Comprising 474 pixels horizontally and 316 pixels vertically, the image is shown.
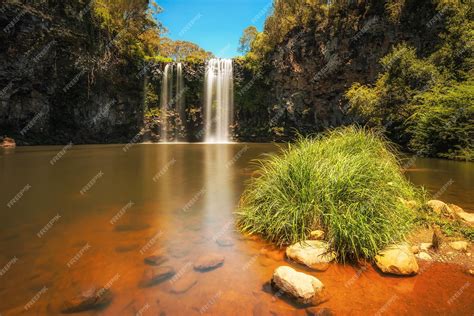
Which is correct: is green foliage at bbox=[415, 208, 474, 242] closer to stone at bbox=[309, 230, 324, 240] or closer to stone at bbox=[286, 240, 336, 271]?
stone at bbox=[309, 230, 324, 240]

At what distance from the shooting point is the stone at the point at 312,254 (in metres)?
3.51

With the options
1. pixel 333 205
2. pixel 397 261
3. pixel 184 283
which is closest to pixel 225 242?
pixel 184 283

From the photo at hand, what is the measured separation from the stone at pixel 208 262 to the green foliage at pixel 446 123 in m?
13.7

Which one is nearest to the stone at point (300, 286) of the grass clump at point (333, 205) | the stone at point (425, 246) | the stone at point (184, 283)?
the grass clump at point (333, 205)

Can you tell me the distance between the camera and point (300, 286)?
2.85m

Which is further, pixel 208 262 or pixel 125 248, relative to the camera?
pixel 125 248

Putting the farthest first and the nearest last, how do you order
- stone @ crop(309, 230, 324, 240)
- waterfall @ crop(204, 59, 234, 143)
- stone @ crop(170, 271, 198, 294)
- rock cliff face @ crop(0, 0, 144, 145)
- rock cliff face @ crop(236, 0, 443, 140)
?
waterfall @ crop(204, 59, 234, 143) < rock cliff face @ crop(0, 0, 144, 145) < rock cliff face @ crop(236, 0, 443, 140) < stone @ crop(309, 230, 324, 240) < stone @ crop(170, 271, 198, 294)

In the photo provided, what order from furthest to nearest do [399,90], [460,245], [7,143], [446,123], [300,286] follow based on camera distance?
[7,143] → [399,90] → [446,123] → [460,245] → [300,286]

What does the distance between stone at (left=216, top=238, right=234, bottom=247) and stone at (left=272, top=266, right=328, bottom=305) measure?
1272mm

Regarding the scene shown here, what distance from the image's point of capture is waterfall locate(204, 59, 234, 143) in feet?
114

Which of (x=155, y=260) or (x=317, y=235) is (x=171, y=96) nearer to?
(x=155, y=260)

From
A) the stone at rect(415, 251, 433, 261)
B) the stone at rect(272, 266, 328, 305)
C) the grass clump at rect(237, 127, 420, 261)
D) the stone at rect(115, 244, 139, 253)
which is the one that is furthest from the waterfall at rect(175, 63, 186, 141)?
the stone at rect(272, 266, 328, 305)

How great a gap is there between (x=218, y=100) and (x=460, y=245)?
33085 millimetres

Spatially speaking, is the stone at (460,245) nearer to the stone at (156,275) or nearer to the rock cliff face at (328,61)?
the stone at (156,275)
